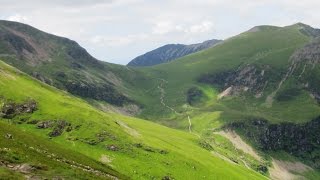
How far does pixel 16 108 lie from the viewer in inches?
6865

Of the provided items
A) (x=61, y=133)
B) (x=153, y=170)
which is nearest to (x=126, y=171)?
(x=153, y=170)

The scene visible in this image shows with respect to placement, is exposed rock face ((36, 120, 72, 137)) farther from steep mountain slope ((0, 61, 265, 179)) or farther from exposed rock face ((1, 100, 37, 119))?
exposed rock face ((1, 100, 37, 119))

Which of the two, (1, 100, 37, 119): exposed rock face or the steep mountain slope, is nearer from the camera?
the steep mountain slope

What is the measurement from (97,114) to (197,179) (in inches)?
1985

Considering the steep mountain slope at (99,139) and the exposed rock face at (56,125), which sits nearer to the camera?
the steep mountain slope at (99,139)

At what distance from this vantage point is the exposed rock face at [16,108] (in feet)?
559

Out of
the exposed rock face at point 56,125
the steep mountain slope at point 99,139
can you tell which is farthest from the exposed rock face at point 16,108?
the exposed rock face at point 56,125

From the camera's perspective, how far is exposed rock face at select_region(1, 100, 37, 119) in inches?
6706

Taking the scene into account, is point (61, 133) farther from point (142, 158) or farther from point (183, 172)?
point (183, 172)

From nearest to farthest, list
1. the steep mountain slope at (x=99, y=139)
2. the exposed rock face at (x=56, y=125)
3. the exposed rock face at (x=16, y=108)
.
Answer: the steep mountain slope at (x=99, y=139) → the exposed rock face at (x=56, y=125) → the exposed rock face at (x=16, y=108)

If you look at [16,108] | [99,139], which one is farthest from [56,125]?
[16,108]

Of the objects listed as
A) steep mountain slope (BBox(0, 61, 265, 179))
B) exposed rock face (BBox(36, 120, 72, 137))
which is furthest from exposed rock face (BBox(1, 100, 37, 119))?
exposed rock face (BBox(36, 120, 72, 137))

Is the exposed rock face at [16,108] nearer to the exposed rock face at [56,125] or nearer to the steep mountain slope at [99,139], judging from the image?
the steep mountain slope at [99,139]

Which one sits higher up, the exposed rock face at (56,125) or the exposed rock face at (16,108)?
the exposed rock face at (16,108)
